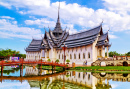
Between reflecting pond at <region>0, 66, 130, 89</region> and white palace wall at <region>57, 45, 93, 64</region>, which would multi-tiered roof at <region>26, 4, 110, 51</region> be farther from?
reflecting pond at <region>0, 66, 130, 89</region>

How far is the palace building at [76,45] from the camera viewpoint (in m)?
35.4

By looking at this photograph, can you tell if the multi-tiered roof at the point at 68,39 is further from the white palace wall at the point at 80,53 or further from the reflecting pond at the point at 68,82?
the reflecting pond at the point at 68,82

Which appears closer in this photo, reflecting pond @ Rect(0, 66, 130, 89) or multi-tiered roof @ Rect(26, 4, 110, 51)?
reflecting pond @ Rect(0, 66, 130, 89)

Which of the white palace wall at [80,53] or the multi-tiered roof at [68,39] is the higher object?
the multi-tiered roof at [68,39]

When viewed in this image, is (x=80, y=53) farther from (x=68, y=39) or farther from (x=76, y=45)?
(x=68, y=39)

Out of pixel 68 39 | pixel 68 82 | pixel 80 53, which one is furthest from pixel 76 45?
pixel 68 82

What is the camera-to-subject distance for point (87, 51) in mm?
37562

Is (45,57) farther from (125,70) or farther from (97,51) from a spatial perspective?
(125,70)

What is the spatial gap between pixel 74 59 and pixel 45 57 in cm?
1048

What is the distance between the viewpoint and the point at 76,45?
130 feet

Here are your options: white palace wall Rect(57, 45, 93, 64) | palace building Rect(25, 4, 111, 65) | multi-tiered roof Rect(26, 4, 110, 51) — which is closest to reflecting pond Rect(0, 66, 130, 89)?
palace building Rect(25, 4, 111, 65)

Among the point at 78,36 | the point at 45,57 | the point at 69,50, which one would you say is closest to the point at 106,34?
the point at 78,36

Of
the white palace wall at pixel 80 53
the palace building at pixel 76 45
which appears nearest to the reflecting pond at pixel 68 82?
the palace building at pixel 76 45

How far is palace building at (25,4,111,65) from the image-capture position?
116ft
